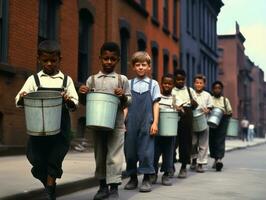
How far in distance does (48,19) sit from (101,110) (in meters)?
8.74

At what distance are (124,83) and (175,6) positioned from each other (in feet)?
75.4

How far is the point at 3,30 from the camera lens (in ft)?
38.2

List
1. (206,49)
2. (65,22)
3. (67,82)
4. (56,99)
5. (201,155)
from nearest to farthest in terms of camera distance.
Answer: (56,99), (67,82), (201,155), (65,22), (206,49)

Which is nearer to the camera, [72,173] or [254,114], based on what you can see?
[72,173]

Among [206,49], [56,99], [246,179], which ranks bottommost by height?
[246,179]

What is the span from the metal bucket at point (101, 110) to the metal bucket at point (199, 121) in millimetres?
4183

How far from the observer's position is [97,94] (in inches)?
231

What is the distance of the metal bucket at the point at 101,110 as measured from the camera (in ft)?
19.1

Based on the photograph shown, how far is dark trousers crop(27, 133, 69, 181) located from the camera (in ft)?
17.7

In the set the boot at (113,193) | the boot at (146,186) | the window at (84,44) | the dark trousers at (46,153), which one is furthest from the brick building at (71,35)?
the dark trousers at (46,153)

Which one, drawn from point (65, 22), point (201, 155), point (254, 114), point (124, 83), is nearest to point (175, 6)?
point (65, 22)

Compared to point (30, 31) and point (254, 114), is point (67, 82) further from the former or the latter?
point (254, 114)

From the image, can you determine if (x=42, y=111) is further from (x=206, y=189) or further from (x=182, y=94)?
(x=182, y=94)

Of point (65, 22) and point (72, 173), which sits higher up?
point (65, 22)
